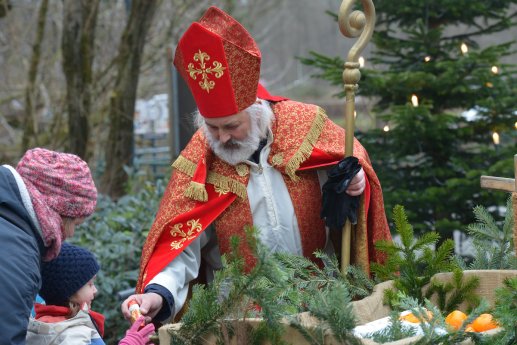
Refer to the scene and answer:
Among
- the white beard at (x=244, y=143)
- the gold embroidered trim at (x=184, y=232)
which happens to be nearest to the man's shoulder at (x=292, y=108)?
the white beard at (x=244, y=143)

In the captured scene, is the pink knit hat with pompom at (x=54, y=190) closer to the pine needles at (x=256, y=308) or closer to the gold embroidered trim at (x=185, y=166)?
the pine needles at (x=256, y=308)

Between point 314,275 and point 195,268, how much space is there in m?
0.64

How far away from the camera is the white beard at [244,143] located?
380cm

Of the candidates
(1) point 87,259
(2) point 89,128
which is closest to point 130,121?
(2) point 89,128

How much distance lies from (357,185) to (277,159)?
1.24 feet

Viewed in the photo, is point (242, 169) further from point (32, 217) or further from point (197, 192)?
point (32, 217)

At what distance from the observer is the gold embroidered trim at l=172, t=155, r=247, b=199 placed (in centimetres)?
384

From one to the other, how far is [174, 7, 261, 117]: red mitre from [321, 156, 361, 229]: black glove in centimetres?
48

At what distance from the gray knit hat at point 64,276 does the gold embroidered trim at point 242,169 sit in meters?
0.86

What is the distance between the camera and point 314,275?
3377 mm

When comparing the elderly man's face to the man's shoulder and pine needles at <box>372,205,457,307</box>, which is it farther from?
pine needles at <box>372,205,457,307</box>

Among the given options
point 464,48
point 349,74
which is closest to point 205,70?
point 349,74

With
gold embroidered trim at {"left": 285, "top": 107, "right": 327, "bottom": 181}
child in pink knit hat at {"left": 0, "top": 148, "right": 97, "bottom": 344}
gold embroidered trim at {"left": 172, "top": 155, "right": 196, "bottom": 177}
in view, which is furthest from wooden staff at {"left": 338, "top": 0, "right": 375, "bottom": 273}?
child in pink knit hat at {"left": 0, "top": 148, "right": 97, "bottom": 344}

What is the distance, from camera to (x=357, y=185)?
371 centimetres
